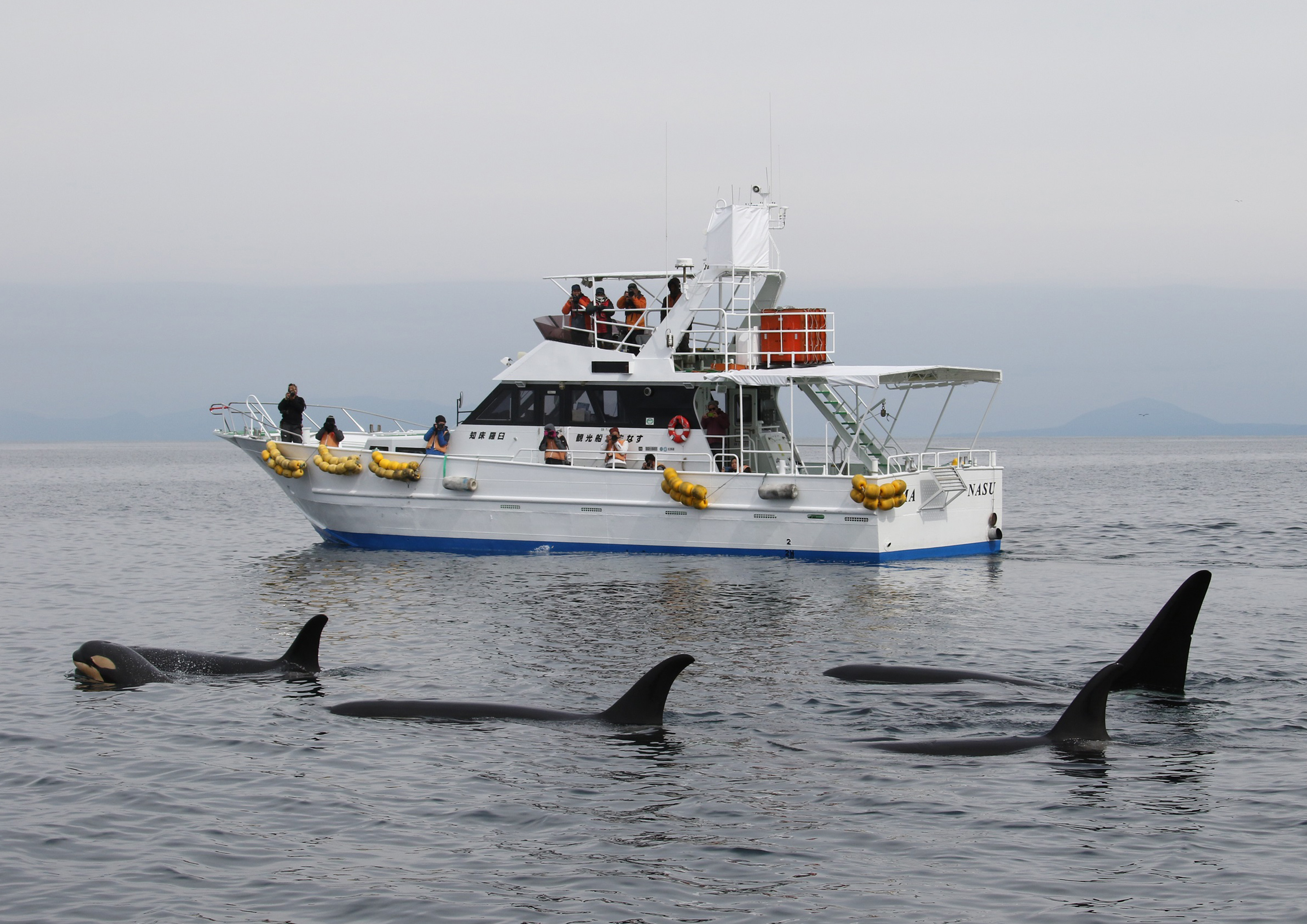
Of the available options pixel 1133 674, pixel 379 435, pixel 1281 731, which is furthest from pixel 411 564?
pixel 1281 731

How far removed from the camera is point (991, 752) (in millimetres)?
11766

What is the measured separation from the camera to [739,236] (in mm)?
27578

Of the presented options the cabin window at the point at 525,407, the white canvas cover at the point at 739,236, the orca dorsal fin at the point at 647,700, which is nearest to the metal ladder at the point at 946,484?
the white canvas cover at the point at 739,236

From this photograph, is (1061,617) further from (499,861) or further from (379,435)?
(379,435)

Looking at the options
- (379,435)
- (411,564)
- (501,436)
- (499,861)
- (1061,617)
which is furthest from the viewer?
(379,435)

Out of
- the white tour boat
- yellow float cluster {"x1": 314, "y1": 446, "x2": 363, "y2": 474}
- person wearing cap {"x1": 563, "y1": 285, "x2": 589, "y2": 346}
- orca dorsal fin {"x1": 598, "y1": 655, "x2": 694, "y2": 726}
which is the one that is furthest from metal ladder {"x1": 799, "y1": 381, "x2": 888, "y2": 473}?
orca dorsal fin {"x1": 598, "y1": 655, "x2": 694, "y2": 726}

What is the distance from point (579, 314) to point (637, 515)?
5074mm

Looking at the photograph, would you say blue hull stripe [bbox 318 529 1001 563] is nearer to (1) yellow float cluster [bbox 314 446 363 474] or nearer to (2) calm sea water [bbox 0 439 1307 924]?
(2) calm sea water [bbox 0 439 1307 924]

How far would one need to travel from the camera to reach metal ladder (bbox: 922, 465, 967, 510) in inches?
1024

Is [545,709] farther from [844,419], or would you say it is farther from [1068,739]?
[844,419]

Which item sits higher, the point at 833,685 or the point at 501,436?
the point at 501,436

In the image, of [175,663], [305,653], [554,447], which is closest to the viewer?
[305,653]

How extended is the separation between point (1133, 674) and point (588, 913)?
8121 mm

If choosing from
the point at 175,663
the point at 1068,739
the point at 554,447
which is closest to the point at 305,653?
the point at 175,663
